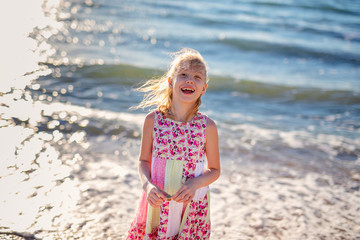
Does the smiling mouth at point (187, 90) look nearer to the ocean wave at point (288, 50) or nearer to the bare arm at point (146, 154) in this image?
the bare arm at point (146, 154)

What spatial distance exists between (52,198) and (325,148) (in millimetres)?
3766

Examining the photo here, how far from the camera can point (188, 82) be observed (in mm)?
2641

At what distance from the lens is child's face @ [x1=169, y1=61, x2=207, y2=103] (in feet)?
8.68

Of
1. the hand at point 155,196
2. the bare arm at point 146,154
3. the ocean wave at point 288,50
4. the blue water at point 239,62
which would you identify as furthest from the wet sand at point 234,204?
the ocean wave at point 288,50

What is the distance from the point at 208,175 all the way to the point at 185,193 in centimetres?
25

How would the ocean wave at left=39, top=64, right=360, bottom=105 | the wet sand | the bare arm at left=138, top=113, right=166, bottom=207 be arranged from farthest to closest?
1. the ocean wave at left=39, top=64, right=360, bottom=105
2. the wet sand
3. the bare arm at left=138, top=113, right=166, bottom=207

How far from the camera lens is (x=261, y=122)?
23.0 feet

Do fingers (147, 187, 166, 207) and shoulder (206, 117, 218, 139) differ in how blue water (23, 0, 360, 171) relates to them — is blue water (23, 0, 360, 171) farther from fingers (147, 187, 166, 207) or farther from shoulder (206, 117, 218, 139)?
fingers (147, 187, 166, 207)

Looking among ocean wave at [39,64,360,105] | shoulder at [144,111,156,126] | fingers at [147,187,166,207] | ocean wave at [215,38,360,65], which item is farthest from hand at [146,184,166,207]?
ocean wave at [215,38,360,65]

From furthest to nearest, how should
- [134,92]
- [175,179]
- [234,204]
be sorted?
[134,92], [234,204], [175,179]

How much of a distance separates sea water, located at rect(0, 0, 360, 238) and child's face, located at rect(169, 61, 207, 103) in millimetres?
1714

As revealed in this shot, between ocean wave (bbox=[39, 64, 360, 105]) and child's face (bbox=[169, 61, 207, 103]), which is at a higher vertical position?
child's face (bbox=[169, 61, 207, 103])

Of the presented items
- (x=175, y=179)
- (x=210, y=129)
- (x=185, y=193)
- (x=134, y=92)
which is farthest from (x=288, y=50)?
(x=185, y=193)

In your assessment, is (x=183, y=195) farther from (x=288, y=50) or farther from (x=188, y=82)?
(x=288, y=50)
